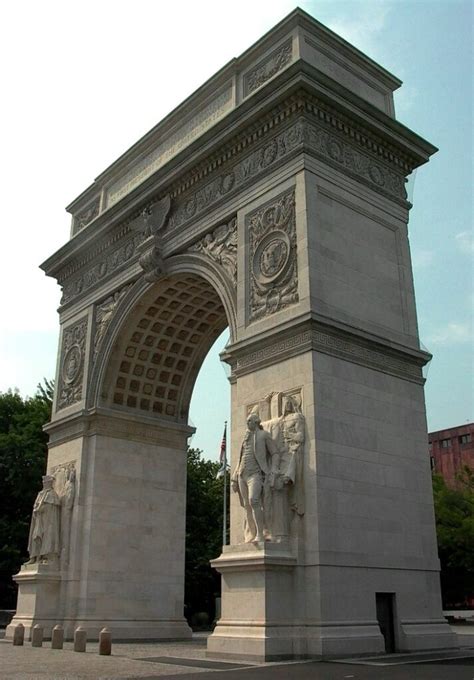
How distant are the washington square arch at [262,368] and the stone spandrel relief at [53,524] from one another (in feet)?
0.25

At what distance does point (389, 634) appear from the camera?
17.8 meters

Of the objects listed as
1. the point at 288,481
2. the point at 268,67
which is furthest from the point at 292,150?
the point at 288,481

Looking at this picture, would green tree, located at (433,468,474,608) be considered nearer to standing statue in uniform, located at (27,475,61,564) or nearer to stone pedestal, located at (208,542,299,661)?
standing statue in uniform, located at (27,475,61,564)

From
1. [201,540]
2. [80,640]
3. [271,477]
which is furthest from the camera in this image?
[201,540]

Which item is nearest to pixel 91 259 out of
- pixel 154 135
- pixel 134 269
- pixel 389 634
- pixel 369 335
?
pixel 134 269

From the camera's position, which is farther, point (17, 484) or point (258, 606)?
point (17, 484)

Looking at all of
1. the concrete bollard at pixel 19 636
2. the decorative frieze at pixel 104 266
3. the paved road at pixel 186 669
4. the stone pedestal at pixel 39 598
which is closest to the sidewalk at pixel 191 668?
the paved road at pixel 186 669

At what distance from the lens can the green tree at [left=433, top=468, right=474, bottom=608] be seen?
154ft

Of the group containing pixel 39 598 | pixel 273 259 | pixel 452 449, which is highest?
pixel 452 449

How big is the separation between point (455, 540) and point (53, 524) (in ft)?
99.1

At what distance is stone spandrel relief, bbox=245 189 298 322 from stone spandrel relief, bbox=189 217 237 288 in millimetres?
956

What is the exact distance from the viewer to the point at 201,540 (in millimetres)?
44844

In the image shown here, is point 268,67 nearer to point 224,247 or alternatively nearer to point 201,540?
point 224,247

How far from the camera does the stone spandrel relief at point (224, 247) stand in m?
22.1
